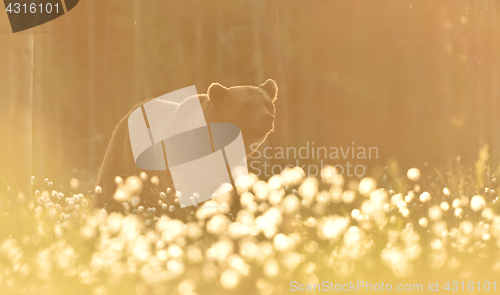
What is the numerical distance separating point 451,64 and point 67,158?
18.8 feet

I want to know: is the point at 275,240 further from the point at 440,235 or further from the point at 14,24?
the point at 14,24

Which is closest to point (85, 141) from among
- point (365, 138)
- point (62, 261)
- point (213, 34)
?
point (213, 34)

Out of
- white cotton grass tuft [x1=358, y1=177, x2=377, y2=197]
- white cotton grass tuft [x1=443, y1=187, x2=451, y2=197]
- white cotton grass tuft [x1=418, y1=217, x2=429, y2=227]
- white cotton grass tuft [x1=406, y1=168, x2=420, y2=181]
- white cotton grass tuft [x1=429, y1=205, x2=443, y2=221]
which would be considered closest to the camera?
white cotton grass tuft [x1=418, y1=217, x2=429, y2=227]

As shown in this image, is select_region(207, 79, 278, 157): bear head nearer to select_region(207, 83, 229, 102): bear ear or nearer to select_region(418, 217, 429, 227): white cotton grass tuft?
select_region(207, 83, 229, 102): bear ear

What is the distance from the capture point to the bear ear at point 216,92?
11.8 feet

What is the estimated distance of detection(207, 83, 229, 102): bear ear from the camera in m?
3.59

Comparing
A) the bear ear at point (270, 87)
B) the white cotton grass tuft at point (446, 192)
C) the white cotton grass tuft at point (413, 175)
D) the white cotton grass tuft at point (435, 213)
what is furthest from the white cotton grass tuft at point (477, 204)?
the bear ear at point (270, 87)

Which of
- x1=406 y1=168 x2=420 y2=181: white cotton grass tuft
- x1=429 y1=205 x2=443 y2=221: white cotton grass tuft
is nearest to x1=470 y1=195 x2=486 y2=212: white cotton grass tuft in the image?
x1=429 y1=205 x2=443 y2=221: white cotton grass tuft

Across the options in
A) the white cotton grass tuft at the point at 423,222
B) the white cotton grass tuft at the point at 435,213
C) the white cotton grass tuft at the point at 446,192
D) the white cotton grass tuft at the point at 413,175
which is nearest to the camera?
the white cotton grass tuft at the point at 423,222

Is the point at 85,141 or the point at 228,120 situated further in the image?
the point at 85,141

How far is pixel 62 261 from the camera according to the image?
294 cm

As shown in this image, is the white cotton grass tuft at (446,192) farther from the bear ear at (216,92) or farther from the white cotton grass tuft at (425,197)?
the bear ear at (216,92)

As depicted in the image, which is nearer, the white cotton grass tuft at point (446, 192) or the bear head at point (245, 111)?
the bear head at point (245, 111)

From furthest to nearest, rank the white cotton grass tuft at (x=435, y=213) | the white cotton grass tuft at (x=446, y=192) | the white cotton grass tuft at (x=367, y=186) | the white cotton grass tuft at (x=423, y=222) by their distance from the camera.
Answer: the white cotton grass tuft at (x=446, y=192) < the white cotton grass tuft at (x=367, y=186) < the white cotton grass tuft at (x=435, y=213) < the white cotton grass tuft at (x=423, y=222)
